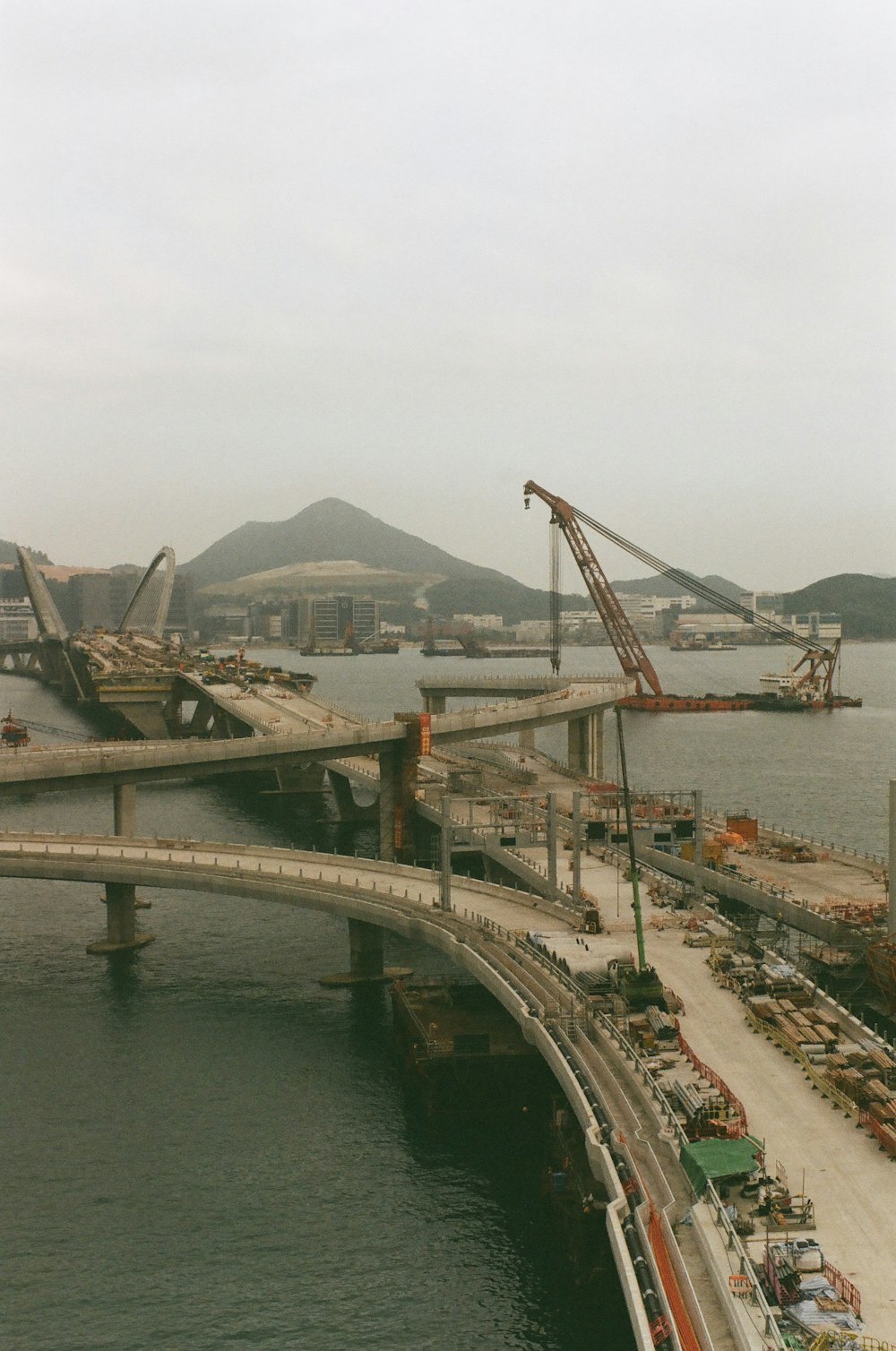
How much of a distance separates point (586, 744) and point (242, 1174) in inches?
3542

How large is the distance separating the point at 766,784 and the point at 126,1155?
95817 mm

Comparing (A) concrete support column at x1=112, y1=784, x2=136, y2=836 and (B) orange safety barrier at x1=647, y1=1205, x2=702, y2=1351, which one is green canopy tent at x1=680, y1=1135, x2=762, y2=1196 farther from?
(A) concrete support column at x1=112, y1=784, x2=136, y2=836

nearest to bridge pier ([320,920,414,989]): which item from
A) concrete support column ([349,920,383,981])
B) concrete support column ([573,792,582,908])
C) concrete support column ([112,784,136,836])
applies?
concrete support column ([349,920,383,981])

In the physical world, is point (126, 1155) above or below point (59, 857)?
below

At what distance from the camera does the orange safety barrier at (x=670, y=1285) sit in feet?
77.8

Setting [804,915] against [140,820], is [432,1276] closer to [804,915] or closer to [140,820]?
[804,915]

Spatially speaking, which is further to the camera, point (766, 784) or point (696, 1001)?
point (766, 784)

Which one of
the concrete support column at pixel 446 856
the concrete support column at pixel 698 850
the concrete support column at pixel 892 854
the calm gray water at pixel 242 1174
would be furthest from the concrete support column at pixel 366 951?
the concrete support column at pixel 892 854

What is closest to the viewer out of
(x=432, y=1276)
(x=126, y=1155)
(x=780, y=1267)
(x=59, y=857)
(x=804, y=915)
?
(x=780, y=1267)

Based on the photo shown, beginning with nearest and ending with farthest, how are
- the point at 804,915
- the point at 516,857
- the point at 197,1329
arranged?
the point at 197,1329 < the point at 804,915 < the point at 516,857

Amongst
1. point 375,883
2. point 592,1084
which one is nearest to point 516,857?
point 375,883

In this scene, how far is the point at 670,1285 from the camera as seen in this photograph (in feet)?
84.1

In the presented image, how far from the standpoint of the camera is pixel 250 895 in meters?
63.2

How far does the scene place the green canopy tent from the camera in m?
29.0
